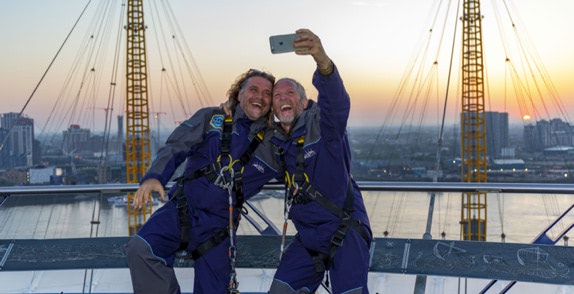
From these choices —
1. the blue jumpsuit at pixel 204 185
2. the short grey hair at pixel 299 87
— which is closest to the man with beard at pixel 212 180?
the blue jumpsuit at pixel 204 185

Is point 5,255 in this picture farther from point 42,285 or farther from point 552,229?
point 552,229

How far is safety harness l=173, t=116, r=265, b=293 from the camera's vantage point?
2.84 m

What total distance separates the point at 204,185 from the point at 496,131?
3551cm

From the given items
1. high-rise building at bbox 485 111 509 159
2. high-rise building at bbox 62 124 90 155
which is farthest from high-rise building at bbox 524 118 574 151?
high-rise building at bbox 62 124 90 155

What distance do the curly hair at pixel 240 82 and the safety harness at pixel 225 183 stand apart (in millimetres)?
150

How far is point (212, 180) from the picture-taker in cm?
286

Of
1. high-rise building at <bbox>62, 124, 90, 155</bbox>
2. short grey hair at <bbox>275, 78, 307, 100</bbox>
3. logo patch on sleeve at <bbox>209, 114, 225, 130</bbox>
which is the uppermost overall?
high-rise building at <bbox>62, 124, 90, 155</bbox>

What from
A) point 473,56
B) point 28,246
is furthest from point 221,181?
point 473,56

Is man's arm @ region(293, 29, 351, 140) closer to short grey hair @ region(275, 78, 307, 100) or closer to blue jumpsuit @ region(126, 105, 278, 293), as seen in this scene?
short grey hair @ region(275, 78, 307, 100)

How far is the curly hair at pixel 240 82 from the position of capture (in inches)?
117

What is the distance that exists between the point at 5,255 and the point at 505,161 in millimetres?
34601

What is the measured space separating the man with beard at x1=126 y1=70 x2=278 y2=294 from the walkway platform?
551mm

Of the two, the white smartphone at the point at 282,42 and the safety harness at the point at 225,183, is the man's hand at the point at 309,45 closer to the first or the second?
the white smartphone at the point at 282,42

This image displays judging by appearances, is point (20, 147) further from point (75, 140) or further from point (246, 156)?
point (246, 156)
